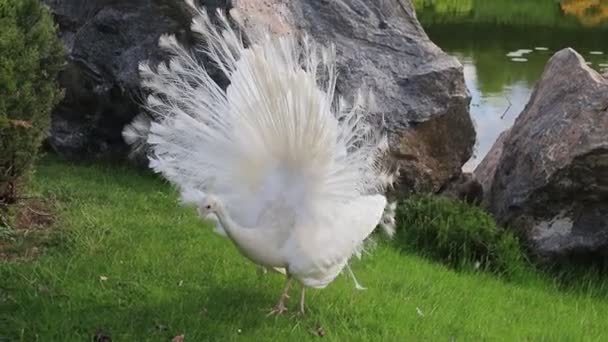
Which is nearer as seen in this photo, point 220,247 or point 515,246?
point 220,247

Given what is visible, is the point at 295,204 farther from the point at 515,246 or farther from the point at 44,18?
the point at 515,246

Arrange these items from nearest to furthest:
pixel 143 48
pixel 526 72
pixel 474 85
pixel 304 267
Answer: pixel 304 267, pixel 143 48, pixel 474 85, pixel 526 72

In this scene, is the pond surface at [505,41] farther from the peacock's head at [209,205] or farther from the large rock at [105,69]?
the peacock's head at [209,205]

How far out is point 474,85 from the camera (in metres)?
17.7

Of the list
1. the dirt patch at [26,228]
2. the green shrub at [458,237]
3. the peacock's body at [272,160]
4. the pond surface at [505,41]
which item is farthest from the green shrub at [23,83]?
the pond surface at [505,41]

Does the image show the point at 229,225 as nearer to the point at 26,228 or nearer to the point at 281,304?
the point at 281,304

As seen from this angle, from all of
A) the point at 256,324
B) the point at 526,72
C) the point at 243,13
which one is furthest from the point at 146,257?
the point at 526,72

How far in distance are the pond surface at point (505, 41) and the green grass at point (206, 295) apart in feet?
16.9

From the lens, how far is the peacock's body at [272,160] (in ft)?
14.3

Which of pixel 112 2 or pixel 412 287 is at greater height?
pixel 112 2

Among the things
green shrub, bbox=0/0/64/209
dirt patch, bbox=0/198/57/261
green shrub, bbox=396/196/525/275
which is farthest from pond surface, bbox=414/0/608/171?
green shrub, bbox=0/0/64/209

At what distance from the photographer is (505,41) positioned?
24.4 m

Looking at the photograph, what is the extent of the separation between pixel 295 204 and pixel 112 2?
13.4 feet

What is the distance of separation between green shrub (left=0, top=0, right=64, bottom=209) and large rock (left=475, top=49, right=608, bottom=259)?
3577 mm
